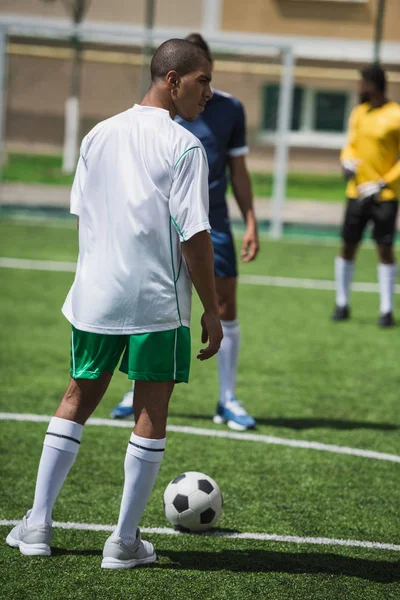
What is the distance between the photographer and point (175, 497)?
394 centimetres

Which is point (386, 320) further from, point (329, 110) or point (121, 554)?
point (329, 110)

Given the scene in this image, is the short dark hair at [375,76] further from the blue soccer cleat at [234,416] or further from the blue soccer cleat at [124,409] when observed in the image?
the blue soccer cleat at [124,409]

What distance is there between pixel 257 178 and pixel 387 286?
805cm

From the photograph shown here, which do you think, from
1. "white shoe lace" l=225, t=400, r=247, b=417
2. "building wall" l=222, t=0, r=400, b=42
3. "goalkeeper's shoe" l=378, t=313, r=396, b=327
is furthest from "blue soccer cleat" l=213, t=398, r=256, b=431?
"building wall" l=222, t=0, r=400, b=42

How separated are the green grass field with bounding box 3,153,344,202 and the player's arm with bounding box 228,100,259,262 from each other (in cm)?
1092

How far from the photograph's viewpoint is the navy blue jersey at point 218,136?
5438 millimetres

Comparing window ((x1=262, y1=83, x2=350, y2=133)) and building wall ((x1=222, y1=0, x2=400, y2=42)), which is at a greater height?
building wall ((x1=222, y1=0, x2=400, y2=42))

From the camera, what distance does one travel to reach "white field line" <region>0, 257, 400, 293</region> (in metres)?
11.1

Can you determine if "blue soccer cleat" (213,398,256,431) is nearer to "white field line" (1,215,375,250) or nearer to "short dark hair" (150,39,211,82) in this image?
"short dark hair" (150,39,211,82)

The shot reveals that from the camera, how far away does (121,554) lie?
346cm

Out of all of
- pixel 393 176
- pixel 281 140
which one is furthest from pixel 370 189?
pixel 281 140

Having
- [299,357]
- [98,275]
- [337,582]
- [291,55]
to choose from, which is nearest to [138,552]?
[337,582]

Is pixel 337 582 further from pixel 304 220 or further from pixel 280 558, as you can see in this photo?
pixel 304 220

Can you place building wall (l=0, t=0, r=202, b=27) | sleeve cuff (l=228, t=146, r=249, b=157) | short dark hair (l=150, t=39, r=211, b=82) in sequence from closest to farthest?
short dark hair (l=150, t=39, r=211, b=82), sleeve cuff (l=228, t=146, r=249, b=157), building wall (l=0, t=0, r=202, b=27)
